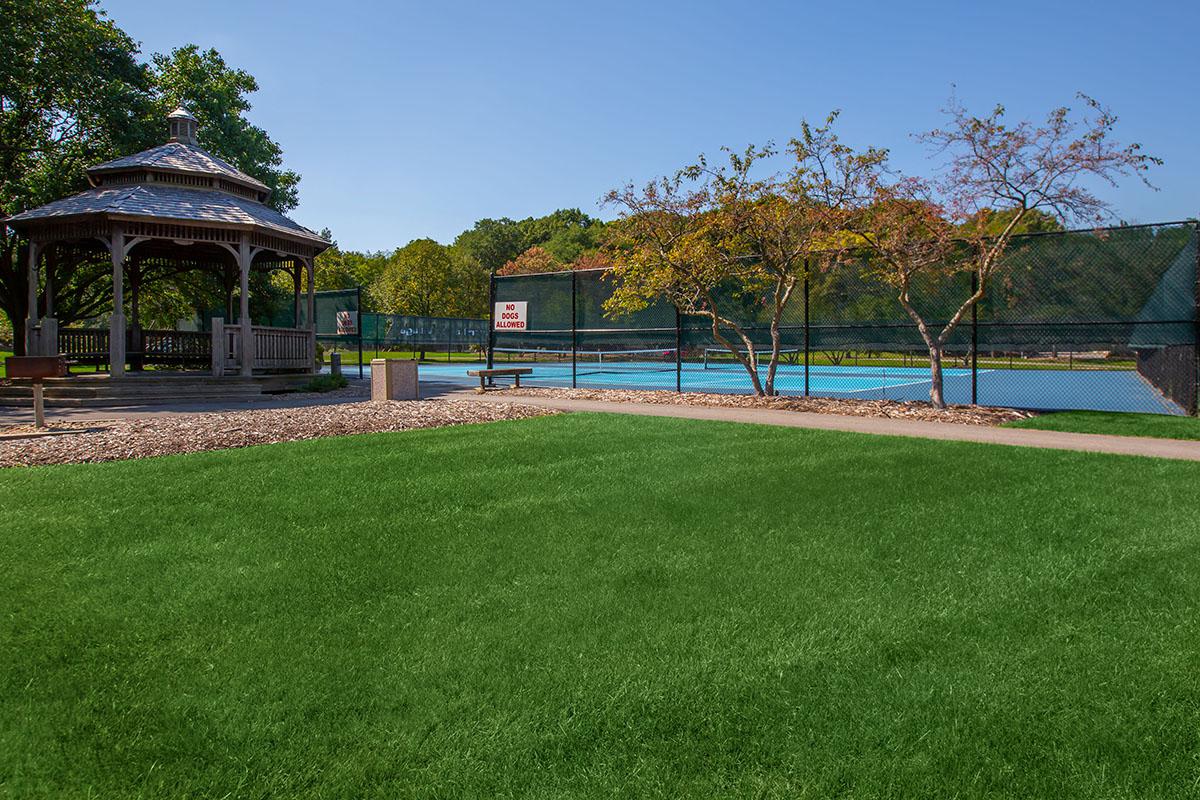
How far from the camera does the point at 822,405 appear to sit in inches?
512

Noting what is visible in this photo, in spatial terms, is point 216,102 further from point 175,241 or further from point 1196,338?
point 1196,338

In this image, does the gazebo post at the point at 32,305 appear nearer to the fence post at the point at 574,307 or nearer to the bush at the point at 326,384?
the bush at the point at 326,384

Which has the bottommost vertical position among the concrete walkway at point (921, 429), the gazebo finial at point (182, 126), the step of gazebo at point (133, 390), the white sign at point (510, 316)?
the concrete walkway at point (921, 429)

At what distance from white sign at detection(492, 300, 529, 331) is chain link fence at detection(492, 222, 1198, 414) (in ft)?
0.48

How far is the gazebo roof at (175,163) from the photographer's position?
18.1 meters

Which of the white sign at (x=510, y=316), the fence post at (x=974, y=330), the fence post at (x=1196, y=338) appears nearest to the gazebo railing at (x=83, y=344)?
the white sign at (x=510, y=316)

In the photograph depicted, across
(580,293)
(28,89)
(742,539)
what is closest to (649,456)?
(742,539)

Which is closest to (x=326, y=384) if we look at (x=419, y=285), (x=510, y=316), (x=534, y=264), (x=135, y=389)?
(x=135, y=389)

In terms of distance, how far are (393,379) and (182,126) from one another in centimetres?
1113

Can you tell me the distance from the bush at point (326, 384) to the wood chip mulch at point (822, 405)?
4.63m

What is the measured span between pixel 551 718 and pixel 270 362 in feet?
59.8

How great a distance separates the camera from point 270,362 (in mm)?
19062

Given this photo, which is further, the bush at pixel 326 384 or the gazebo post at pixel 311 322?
the gazebo post at pixel 311 322

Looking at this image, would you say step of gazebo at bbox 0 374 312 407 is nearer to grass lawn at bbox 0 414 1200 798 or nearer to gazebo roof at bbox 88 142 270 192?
gazebo roof at bbox 88 142 270 192
